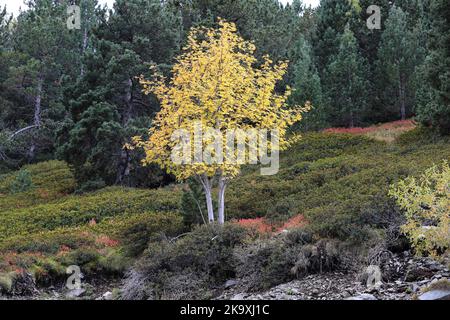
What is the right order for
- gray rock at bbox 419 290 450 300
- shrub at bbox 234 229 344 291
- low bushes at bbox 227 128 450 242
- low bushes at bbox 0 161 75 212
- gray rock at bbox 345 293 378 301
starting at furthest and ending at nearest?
low bushes at bbox 0 161 75 212, low bushes at bbox 227 128 450 242, shrub at bbox 234 229 344 291, gray rock at bbox 345 293 378 301, gray rock at bbox 419 290 450 300

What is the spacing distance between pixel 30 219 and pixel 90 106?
7185 millimetres

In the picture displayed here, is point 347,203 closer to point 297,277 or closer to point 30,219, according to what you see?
point 297,277

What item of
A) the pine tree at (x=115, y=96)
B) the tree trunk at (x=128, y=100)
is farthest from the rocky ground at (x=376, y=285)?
the tree trunk at (x=128, y=100)

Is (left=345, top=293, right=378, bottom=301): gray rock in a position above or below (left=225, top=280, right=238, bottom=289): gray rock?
above

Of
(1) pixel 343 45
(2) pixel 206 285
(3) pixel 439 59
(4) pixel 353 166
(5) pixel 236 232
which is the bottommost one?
(2) pixel 206 285

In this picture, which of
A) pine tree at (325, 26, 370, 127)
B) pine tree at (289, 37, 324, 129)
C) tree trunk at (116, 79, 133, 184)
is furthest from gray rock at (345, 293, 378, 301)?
pine tree at (325, 26, 370, 127)

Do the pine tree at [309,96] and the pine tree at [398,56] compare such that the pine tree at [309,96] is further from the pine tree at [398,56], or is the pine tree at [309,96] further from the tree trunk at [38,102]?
the tree trunk at [38,102]

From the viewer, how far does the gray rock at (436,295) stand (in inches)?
309

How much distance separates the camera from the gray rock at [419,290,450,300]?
25.8 ft

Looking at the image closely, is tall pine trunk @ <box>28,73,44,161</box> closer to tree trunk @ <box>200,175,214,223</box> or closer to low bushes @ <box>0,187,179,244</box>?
low bushes @ <box>0,187,179,244</box>

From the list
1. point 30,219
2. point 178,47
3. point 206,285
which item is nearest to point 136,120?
point 178,47

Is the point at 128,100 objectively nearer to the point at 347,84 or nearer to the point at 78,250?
the point at 347,84

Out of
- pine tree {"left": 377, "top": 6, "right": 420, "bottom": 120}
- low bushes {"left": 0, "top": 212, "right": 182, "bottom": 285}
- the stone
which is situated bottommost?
the stone

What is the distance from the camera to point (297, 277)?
1030 centimetres
